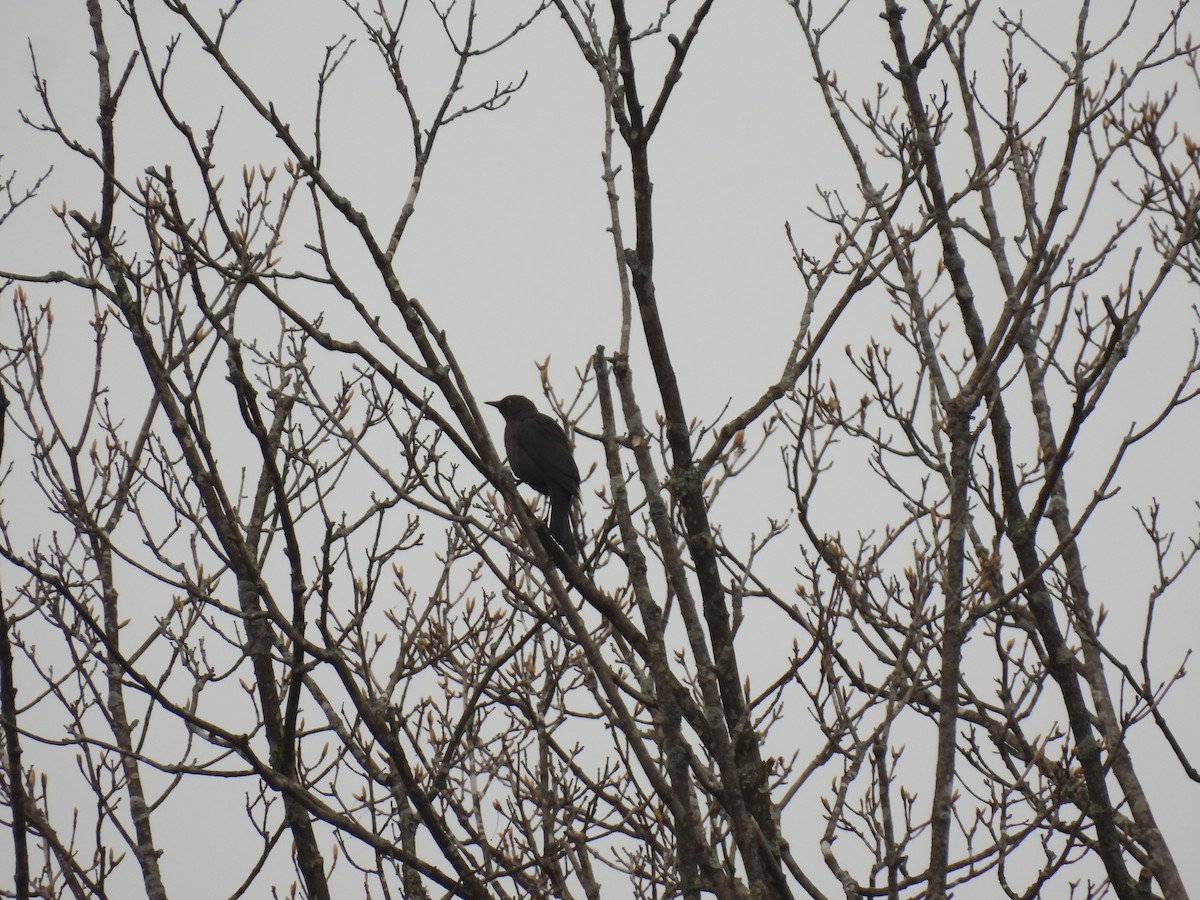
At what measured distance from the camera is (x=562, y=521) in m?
6.39

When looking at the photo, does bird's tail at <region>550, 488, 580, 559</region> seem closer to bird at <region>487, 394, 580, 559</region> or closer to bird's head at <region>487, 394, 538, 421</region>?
bird at <region>487, 394, 580, 559</region>

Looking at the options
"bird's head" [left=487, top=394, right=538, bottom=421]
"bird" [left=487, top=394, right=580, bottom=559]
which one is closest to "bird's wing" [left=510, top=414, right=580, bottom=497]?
"bird" [left=487, top=394, right=580, bottom=559]

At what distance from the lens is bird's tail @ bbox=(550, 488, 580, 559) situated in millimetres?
6171

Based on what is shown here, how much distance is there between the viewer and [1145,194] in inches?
216

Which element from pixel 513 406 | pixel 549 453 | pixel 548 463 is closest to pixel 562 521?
pixel 548 463

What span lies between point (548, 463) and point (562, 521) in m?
0.50

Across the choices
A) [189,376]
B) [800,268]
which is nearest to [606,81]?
[800,268]

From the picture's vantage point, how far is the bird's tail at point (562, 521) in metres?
6.17

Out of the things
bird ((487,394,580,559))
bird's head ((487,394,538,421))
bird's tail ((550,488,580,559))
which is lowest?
bird's tail ((550,488,580,559))

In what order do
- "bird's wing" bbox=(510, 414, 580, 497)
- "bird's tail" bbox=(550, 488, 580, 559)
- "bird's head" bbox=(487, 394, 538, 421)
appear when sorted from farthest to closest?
"bird's head" bbox=(487, 394, 538, 421) → "bird's wing" bbox=(510, 414, 580, 497) → "bird's tail" bbox=(550, 488, 580, 559)

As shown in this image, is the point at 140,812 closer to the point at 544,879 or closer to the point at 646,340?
the point at 544,879

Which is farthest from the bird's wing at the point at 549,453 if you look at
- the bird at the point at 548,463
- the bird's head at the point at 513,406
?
the bird's head at the point at 513,406

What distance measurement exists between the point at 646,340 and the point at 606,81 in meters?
0.99

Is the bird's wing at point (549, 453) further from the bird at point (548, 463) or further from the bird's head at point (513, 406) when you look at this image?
the bird's head at point (513, 406)
